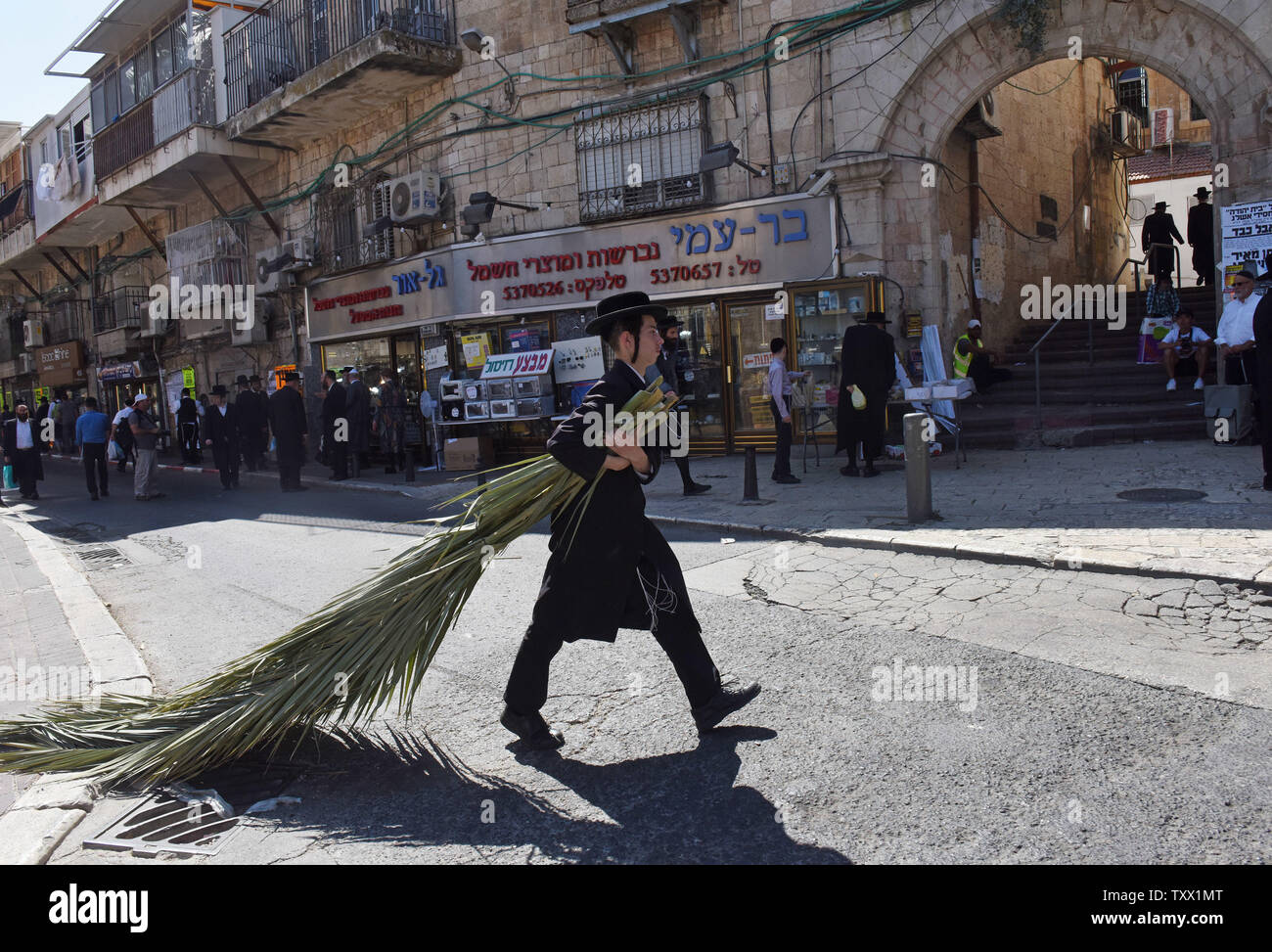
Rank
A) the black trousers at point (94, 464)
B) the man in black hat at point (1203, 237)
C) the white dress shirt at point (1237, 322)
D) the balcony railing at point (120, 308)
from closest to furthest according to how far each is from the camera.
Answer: the white dress shirt at point (1237, 322) → the man in black hat at point (1203, 237) → the black trousers at point (94, 464) → the balcony railing at point (120, 308)

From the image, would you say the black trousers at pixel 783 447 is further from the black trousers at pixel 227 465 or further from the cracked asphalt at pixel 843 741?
the black trousers at pixel 227 465

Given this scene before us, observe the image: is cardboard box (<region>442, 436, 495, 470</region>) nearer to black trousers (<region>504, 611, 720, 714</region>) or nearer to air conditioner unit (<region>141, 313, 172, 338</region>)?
black trousers (<region>504, 611, 720, 714</region>)

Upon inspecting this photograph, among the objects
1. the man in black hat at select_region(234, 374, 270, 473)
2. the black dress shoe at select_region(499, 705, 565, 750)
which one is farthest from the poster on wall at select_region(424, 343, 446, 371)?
the black dress shoe at select_region(499, 705, 565, 750)

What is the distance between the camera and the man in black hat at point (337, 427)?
15.9 m

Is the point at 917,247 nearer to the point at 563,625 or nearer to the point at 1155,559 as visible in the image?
the point at 1155,559

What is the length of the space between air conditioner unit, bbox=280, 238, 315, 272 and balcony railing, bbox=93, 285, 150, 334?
9.06 meters

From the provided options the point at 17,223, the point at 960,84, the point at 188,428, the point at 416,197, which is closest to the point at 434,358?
the point at 416,197

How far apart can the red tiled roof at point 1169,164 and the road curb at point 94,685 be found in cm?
2449

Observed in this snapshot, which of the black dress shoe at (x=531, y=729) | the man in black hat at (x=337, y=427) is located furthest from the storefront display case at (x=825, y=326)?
the black dress shoe at (x=531, y=729)

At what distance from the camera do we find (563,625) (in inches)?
149

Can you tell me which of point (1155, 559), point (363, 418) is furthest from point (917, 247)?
point (363, 418)

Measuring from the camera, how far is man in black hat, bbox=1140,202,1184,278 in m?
15.5

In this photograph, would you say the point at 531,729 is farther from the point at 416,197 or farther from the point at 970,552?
the point at 416,197

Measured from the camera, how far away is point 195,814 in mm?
3498
